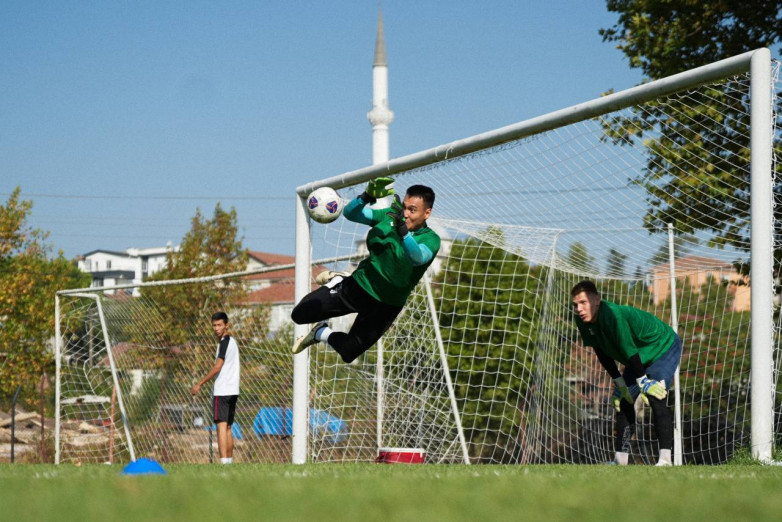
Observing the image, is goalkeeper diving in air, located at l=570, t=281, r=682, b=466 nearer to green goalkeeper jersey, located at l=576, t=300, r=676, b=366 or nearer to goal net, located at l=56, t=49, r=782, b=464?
green goalkeeper jersey, located at l=576, t=300, r=676, b=366

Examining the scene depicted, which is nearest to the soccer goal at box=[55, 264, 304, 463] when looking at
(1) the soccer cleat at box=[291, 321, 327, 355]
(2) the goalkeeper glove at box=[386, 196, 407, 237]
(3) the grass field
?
(1) the soccer cleat at box=[291, 321, 327, 355]

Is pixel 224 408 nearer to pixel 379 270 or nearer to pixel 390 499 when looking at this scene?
pixel 379 270

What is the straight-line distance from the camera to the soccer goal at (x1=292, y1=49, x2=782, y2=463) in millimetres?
6363

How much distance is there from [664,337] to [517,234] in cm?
476

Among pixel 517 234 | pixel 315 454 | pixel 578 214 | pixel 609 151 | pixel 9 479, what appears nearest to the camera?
pixel 9 479

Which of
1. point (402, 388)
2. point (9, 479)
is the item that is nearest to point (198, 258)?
point (402, 388)

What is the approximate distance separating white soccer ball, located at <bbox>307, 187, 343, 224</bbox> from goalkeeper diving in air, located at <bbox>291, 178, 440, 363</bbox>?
0.21 meters

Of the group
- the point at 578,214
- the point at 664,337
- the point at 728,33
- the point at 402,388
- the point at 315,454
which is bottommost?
the point at 315,454

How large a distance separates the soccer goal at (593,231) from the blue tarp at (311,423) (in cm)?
11

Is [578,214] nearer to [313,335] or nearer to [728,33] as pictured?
[313,335]

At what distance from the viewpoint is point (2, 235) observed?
21984mm

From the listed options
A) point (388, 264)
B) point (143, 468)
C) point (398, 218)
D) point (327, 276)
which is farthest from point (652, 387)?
point (143, 468)

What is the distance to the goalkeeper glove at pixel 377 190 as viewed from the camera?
674cm

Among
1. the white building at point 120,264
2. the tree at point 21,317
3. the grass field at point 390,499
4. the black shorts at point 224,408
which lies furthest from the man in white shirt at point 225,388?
the white building at point 120,264
